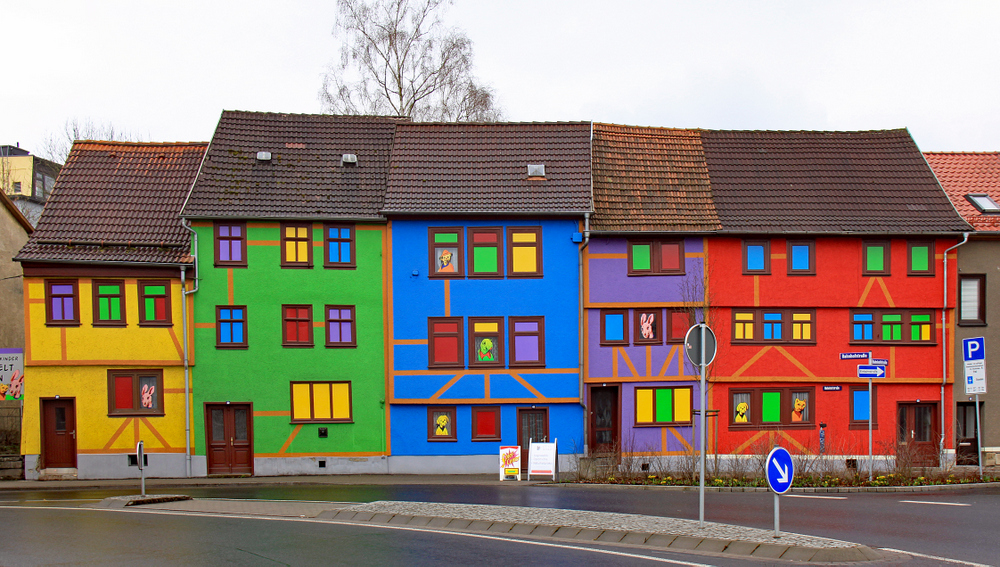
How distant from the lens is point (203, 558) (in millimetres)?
10734

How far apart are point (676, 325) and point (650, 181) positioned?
4.56 metres

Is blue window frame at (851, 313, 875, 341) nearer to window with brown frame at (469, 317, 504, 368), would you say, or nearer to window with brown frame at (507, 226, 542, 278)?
window with brown frame at (507, 226, 542, 278)

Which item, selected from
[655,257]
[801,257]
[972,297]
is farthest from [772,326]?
[972,297]

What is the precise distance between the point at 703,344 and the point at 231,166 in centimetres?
1754

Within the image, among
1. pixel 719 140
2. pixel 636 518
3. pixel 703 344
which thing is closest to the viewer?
pixel 703 344

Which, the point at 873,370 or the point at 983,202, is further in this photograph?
the point at 983,202

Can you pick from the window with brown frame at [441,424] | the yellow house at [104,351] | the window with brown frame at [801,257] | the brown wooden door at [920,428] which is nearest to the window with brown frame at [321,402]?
the window with brown frame at [441,424]

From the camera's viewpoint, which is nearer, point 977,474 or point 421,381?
point 977,474

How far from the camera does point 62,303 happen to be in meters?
23.9

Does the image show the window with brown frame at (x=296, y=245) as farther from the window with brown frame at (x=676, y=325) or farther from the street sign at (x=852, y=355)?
the street sign at (x=852, y=355)

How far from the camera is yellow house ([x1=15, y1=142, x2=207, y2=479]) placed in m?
23.8

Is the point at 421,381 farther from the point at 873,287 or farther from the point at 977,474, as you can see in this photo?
the point at 977,474

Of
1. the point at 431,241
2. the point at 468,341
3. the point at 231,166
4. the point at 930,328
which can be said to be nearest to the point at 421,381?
the point at 468,341

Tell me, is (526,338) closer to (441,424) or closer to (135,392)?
(441,424)
